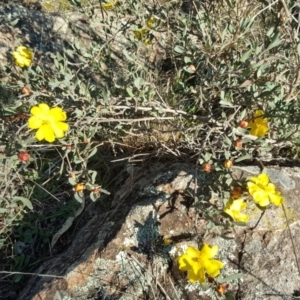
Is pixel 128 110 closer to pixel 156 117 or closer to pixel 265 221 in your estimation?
pixel 156 117

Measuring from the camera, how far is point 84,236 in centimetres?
196

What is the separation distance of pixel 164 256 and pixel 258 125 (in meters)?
0.59

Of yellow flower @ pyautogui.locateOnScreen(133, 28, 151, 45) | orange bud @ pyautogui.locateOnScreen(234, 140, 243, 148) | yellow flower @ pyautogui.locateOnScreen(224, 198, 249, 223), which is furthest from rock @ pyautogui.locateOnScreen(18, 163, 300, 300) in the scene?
yellow flower @ pyautogui.locateOnScreen(133, 28, 151, 45)

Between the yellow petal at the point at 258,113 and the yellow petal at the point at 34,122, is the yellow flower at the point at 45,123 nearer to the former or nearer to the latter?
the yellow petal at the point at 34,122

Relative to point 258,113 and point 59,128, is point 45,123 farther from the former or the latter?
point 258,113

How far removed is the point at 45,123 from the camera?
5.33ft

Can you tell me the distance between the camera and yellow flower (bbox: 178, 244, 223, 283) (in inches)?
57.4

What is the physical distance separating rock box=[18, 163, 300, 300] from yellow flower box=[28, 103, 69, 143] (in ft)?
1.40

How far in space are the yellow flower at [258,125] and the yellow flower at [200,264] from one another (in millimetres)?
492

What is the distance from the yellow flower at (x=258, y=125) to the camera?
1770 mm

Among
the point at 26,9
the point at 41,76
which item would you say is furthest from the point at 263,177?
the point at 26,9

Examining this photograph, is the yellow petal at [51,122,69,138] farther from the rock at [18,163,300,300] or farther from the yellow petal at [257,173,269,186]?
the yellow petal at [257,173,269,186]

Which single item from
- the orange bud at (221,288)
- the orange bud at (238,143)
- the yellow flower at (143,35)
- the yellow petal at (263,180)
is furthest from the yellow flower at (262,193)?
the yellow flower at (143,35)

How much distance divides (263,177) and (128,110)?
0.70 m
